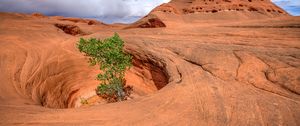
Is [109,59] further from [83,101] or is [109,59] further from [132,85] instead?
[83,101]

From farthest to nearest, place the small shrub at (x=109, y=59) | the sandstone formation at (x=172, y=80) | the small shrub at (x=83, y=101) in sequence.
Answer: the small shrub at (x=83, y=101) → the small shrub at (x=109, y=59) → the sandstone formation at (x=172, y=80)

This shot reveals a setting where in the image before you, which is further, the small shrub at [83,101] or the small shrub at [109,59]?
the small shrub at [83,101]

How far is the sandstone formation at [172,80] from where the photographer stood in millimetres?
6371

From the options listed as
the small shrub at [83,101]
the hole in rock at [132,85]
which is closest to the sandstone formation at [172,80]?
the hole in rock at [132,85]

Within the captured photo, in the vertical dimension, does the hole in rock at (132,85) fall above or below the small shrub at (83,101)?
above

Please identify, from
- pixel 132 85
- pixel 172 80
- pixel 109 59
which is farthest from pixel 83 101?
pixel 172 80

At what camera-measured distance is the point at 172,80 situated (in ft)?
33.1

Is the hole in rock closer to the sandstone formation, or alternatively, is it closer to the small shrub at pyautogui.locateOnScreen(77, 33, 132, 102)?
the sandstone formation

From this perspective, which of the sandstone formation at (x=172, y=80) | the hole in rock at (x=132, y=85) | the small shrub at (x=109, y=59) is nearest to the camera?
the sandstone formation at (x=172, y=80)

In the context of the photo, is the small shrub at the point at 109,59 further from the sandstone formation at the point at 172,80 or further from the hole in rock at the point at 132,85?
the hole in rock at the point at 132,85

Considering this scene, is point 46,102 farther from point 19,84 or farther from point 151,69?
point 151,69

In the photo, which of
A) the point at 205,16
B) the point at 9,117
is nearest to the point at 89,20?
the point at 205,16

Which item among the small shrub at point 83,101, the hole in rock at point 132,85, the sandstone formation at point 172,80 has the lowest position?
the small shrub at point 83,101

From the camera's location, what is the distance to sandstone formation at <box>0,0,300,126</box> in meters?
6.37
